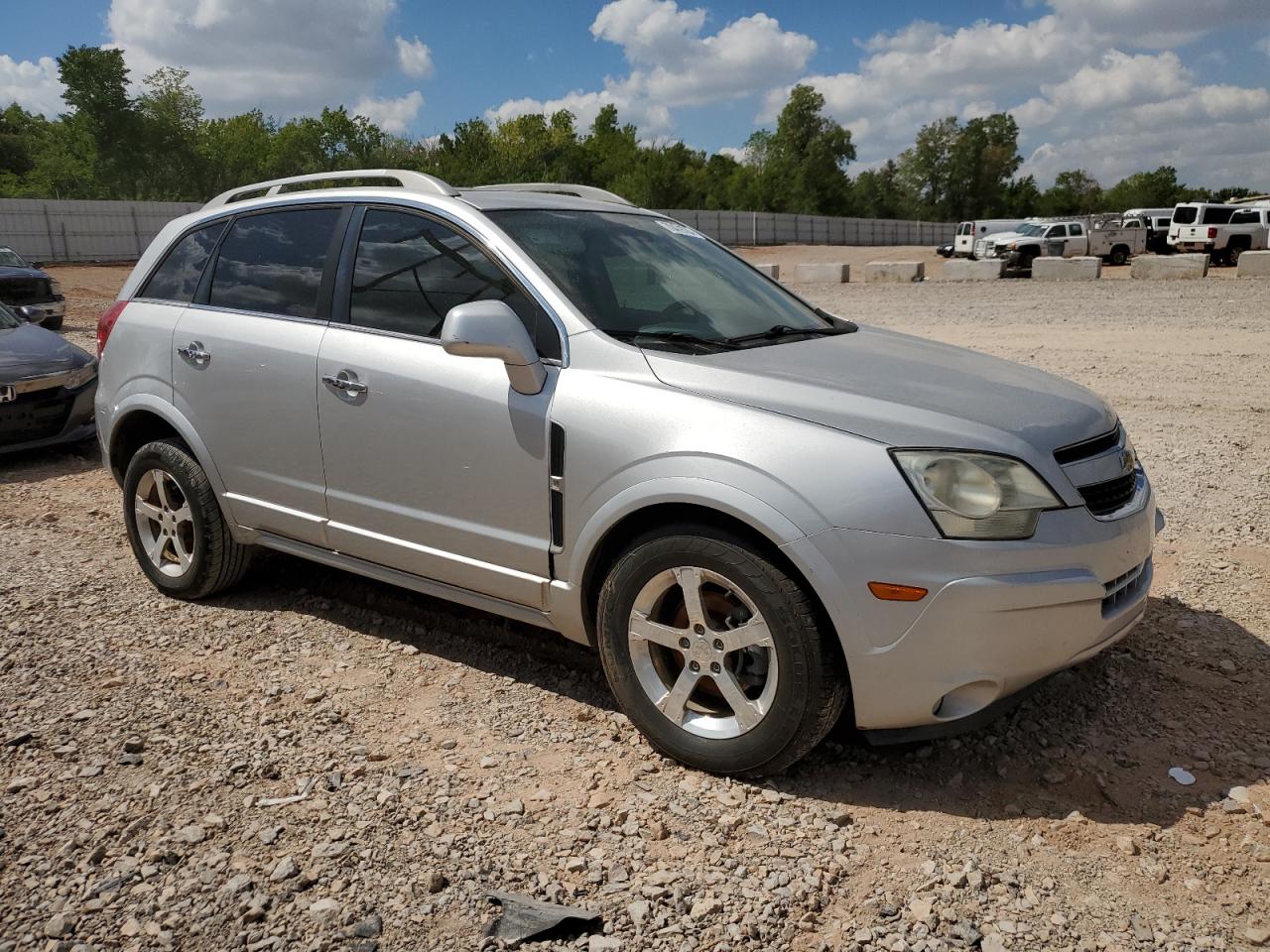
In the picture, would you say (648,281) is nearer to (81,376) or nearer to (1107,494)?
(1107,494)

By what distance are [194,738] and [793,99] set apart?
104029mm

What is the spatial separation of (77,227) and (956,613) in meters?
43.5

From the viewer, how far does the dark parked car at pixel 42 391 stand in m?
8.12

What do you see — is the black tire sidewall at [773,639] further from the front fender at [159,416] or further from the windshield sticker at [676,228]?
the front fender at [159,416]

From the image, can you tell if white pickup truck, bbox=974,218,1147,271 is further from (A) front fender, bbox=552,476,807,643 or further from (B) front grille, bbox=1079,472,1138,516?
(A) front fender, bbox=552,476,807,643

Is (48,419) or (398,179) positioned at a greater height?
(398,179)

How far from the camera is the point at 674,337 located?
368 cm

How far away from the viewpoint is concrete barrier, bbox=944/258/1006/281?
2573cm

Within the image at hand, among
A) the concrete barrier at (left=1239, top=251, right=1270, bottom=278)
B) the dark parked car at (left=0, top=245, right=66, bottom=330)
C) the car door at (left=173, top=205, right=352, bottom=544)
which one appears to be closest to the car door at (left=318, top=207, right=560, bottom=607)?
the car door at (left=173, top=205, right=352, bottom=544)

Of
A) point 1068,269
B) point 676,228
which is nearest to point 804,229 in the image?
point 1068,269

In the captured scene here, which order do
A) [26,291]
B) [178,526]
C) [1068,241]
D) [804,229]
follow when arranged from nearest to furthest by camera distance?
1. [178,526]
2. [26,291]
3. [1068,241]
4. [804,229]

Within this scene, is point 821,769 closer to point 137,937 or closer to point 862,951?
point 862,951

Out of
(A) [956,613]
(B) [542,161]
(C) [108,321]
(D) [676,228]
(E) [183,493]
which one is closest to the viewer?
(A) [956,613]

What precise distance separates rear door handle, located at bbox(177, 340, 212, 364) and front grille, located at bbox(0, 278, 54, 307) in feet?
50.1
